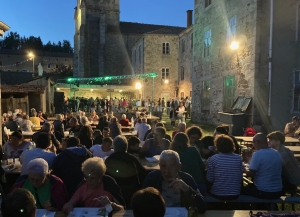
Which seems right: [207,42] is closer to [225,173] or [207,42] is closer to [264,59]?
[264,59]

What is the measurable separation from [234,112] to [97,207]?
13.0 m

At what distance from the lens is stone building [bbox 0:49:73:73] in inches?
2400

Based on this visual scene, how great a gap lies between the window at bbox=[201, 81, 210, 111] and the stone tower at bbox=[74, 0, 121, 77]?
1008 inches

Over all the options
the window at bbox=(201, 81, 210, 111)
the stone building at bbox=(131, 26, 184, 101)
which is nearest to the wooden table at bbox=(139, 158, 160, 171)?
the window at bbox=(201, 81, 210, 111)

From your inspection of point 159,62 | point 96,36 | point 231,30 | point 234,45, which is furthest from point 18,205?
point 96,36

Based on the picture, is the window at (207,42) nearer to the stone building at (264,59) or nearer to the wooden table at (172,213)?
the stone building at (264,59)

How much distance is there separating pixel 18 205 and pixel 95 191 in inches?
52.9

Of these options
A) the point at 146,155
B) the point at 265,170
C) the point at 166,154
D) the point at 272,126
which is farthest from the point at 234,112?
the point at 166,154

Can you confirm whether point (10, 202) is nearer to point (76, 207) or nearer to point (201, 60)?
point (76, 207)

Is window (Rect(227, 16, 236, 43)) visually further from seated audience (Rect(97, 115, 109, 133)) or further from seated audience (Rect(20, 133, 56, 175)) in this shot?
seated audience (Rect(20, 133, 56, 175))

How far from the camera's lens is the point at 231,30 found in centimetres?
1633

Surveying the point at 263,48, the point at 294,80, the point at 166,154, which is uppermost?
the point at 263,48

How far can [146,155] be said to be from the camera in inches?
236

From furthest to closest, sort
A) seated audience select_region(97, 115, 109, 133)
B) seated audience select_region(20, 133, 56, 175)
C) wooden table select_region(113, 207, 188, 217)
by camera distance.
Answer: seated audience select_region(97, 115, 109, 133), seated audience select_region(20, 133, 56, 175), wooden table select_region(113, 207, 188, 217)
